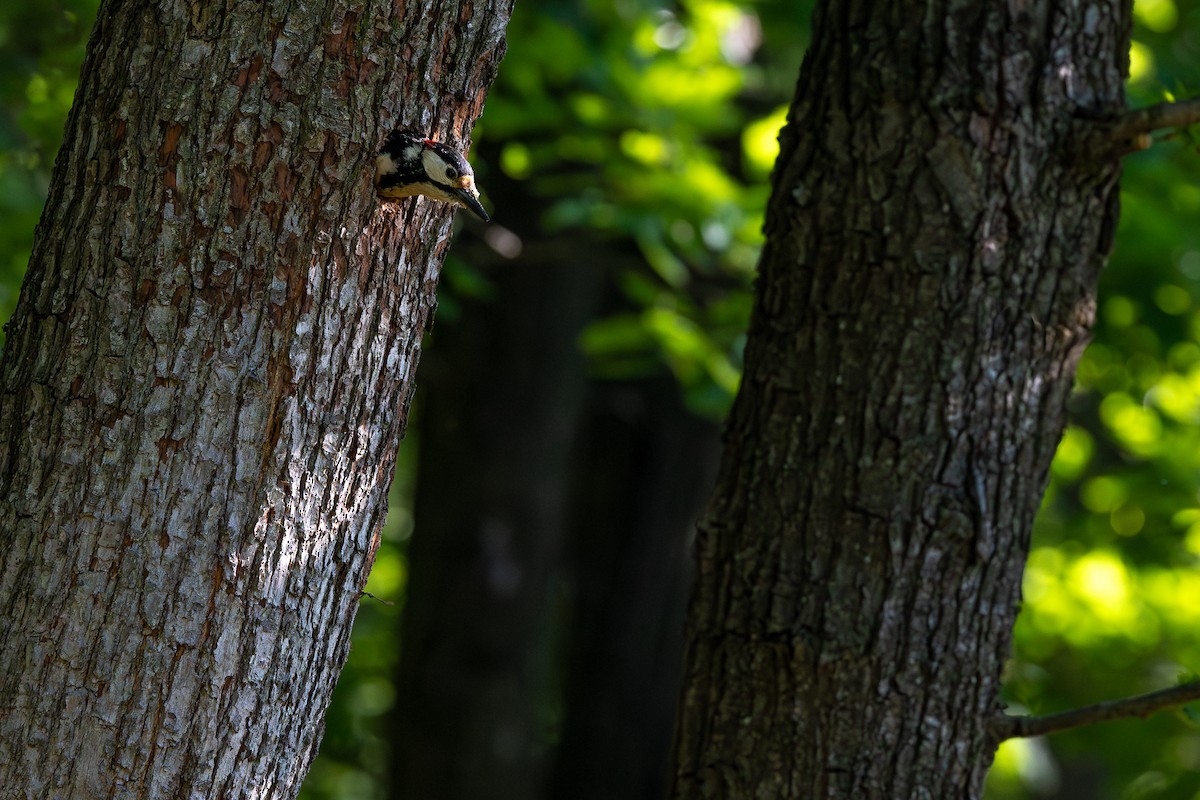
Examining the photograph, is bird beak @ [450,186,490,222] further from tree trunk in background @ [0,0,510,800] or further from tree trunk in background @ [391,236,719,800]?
tree trunk in background @ [391,236,719,800]

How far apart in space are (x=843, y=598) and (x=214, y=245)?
148 cm

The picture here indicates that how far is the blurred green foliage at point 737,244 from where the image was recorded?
12.9ft

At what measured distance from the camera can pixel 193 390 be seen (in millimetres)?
1715

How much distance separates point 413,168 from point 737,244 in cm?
256

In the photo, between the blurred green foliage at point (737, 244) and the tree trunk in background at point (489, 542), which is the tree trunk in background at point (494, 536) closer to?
the tree trunk in background at point (489, 542)

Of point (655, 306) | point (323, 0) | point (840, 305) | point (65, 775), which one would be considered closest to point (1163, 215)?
point (655, 306)

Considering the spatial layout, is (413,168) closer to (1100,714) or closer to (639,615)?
(1100,714)

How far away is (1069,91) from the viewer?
2508 millimetres

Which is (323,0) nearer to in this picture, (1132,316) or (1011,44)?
(1011,44)

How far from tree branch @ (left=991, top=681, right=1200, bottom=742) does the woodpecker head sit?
1.65 metres

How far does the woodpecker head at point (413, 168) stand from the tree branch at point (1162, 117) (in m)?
1.45

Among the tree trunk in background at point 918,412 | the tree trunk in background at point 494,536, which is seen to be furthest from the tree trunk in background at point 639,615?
the tree trunk in background at point 918,412

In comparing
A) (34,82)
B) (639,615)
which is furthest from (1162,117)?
(639,615)

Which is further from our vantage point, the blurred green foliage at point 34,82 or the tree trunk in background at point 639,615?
the tree trunk in background at point 639,615
